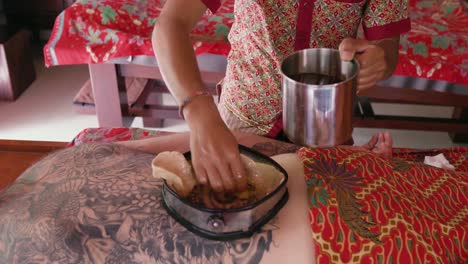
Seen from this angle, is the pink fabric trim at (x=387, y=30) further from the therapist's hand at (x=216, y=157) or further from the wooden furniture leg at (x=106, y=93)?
the wooden furniture leg at (x=106, y=93)

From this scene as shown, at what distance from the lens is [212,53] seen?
2375 mm

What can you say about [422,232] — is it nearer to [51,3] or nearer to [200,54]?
[200,54]

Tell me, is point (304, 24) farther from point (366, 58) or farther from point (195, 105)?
point (195, 105)

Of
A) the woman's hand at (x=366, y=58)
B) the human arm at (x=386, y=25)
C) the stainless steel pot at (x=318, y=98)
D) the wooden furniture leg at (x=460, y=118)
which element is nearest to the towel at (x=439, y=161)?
the human arm at (x=386, y=25)

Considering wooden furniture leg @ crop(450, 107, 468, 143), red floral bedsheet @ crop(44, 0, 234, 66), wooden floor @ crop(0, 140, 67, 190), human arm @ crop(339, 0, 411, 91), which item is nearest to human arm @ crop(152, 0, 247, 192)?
human arm @ crop(339, 0, 411, 91)

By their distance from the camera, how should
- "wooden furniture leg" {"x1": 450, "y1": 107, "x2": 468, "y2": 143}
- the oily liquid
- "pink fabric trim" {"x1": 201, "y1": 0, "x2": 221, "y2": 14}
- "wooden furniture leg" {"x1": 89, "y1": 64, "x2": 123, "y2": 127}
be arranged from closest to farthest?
1. the oily liquid
2. "pink fabric trim" {"x1": 201, "y1": 0, "x2": 221, "y2": 14}
3. "wooden furniture leg" {"x1": 89, "y1": 64, "x2": 123, "y2": 127}
4. "wooden furniture leg" {"x1": 450, "y1": 107, "x2": 468, "y2": 143}

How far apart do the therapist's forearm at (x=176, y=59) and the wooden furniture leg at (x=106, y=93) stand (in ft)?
4.20

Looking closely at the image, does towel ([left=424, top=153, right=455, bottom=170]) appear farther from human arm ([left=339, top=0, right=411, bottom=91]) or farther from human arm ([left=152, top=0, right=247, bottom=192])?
human arm ([left=152, top=0, right=247, bottom=192])

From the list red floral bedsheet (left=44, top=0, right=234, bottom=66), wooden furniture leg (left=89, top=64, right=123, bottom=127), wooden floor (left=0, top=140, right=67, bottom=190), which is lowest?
wooden furniture leg (left=89, top=64, right=123, bottom=127)

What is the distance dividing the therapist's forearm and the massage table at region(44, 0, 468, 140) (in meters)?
1.14

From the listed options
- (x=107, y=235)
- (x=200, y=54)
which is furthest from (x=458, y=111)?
(x=107, y=235)

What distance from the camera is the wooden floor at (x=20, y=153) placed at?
61.1 inches

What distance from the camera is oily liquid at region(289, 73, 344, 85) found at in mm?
1159

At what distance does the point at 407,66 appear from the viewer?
2303 mm
